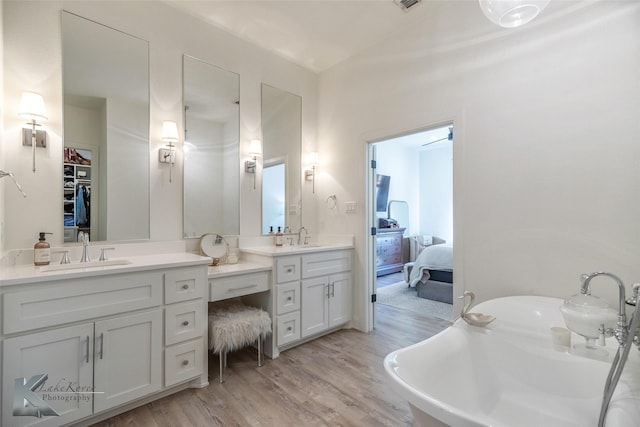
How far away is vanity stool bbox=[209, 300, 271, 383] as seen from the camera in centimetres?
212

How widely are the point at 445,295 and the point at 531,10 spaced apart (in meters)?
3.51

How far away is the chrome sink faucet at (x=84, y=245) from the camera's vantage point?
2.00 meters

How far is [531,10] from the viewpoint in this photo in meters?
1.40

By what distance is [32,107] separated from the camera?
5.90 ft

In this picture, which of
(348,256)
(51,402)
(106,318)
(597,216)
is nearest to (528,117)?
(597,216)

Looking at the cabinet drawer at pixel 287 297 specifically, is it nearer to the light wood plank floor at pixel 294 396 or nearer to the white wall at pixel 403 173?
the light wood plank floor at pixel 294 396

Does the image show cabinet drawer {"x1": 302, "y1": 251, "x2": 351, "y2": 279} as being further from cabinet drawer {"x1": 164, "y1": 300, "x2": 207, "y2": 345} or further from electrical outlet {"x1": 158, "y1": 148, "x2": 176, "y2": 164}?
electrical outlet {"x1": 158, "y1": 148, "x2": 176, "y2": 164}

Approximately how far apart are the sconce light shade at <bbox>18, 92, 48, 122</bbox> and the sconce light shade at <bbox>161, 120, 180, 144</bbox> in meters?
0.73

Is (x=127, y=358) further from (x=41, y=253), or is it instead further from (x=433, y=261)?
(x=433, y=261)

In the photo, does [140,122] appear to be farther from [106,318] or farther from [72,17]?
[106,318]

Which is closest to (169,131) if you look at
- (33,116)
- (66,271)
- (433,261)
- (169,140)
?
(169,140)

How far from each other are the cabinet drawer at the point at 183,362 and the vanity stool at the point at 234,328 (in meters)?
0.13

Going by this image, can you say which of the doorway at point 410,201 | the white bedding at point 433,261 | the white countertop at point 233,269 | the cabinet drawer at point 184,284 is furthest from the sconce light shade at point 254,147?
the doorway at point 410,201

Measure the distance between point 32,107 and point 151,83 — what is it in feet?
2.74
